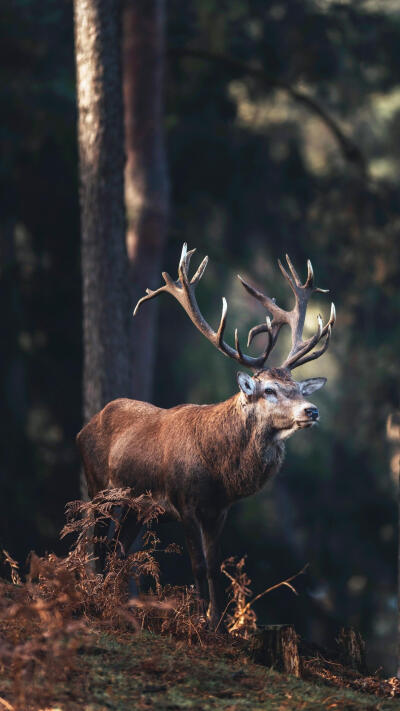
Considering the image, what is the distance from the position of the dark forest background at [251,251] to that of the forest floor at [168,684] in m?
7.39

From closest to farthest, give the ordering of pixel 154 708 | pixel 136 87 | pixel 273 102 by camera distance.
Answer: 1. pixel 154 708
2. pixel 136 87
3. pixel 273 102

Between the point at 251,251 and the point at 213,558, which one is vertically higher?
the point at 251,251

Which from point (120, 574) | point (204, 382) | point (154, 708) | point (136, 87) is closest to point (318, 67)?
point (136, 87)

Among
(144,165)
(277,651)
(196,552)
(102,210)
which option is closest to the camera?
(277,651)

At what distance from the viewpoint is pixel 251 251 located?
24.0m

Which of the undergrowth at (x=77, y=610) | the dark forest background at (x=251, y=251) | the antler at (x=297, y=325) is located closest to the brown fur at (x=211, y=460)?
the undergrowth at (x=77, y=610)

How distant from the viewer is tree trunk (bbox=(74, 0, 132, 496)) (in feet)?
38.5

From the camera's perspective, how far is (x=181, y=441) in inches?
321

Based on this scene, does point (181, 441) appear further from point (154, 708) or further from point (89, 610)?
point (154, 708)

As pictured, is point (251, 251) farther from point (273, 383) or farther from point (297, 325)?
point (273, 383)

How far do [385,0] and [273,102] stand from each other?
4.87 metres

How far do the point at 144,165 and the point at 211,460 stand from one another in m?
8.74

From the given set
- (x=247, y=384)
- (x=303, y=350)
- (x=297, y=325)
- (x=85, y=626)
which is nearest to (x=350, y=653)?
(x=247, y=384)

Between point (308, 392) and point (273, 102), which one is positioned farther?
point (273, 102)
